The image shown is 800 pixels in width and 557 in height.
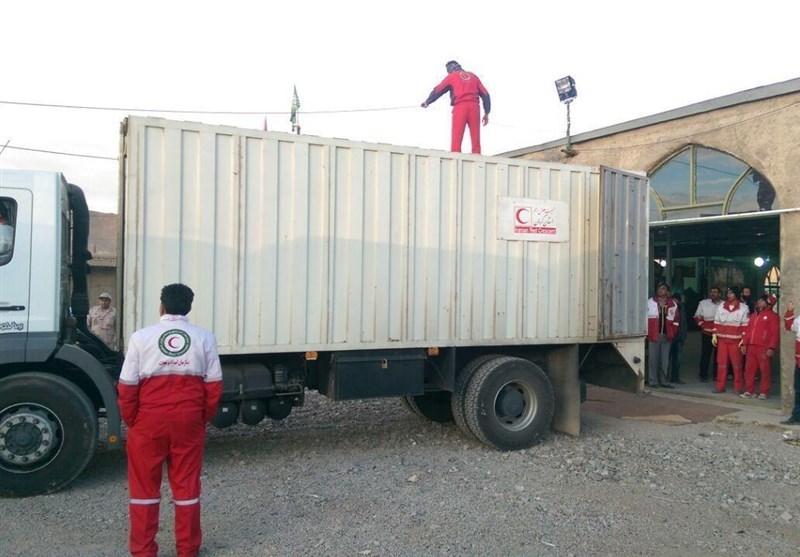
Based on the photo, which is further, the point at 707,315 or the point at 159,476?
the point at 707,315

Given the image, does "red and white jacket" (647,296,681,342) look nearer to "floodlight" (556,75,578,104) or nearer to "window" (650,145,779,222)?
"window" (650,145,779,222)

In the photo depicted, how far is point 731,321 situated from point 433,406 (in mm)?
6039

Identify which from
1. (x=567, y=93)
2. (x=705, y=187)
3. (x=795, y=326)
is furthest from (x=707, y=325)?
(x=567, y=93)

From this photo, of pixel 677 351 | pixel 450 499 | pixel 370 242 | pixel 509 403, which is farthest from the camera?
pixel 677 351

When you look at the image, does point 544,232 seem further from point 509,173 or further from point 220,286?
point 220,286

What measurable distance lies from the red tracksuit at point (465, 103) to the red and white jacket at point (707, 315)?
6.54m

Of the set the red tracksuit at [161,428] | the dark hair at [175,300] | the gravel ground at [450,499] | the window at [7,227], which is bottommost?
the gravel ground at [450,499]

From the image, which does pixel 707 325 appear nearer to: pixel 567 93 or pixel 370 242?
pixel 567 93

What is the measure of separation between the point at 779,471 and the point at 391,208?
15.1 feet

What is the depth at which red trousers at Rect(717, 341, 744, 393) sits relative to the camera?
10978mm

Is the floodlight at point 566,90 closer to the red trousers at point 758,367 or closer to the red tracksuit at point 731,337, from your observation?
the red tracksuit at point 731,337

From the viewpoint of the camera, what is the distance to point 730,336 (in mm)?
11164

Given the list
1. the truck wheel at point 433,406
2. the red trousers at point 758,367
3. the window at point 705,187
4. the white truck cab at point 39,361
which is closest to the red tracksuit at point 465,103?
the truck wheel at point 433,406

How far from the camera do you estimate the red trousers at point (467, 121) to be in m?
8.70
